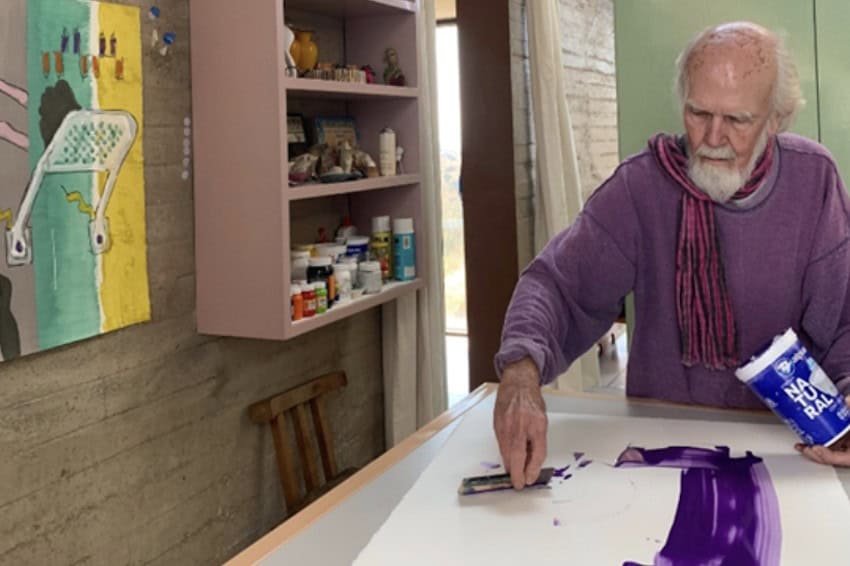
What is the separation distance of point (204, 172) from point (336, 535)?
114 centimetres

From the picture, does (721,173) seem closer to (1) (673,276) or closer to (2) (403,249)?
(1) (673,276)

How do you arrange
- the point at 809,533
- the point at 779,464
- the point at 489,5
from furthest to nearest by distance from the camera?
the point at 489,5 → the point at 779,464 → the point at 809,533

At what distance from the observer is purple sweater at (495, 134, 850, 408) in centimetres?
139

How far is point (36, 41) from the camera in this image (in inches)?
59.0

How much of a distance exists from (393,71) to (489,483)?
1.61m

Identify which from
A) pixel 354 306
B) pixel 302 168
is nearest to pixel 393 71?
pixel 302 168

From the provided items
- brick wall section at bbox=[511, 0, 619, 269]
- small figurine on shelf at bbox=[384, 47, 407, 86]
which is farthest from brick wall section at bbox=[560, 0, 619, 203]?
small figurine on shelf at bbox=[384, 47, 407, 86]

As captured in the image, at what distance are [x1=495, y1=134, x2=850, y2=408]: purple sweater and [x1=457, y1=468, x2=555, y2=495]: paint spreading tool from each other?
0.70ft

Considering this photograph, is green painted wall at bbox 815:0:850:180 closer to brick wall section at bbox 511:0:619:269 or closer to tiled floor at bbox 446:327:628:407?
brick wall section at bbox 511:0:619:269

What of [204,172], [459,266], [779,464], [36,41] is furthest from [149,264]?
[459,266]

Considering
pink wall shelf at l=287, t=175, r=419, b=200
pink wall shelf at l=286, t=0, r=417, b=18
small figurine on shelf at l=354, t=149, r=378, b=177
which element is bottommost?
pink wall shelf at l=287, t=175, r=419, b=200

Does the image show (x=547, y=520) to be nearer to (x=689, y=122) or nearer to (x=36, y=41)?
(x=689, y=122)

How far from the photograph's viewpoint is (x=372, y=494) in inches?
42.8

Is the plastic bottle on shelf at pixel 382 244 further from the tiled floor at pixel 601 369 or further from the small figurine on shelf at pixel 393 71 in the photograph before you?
the tiled floor at pixel 601 369
